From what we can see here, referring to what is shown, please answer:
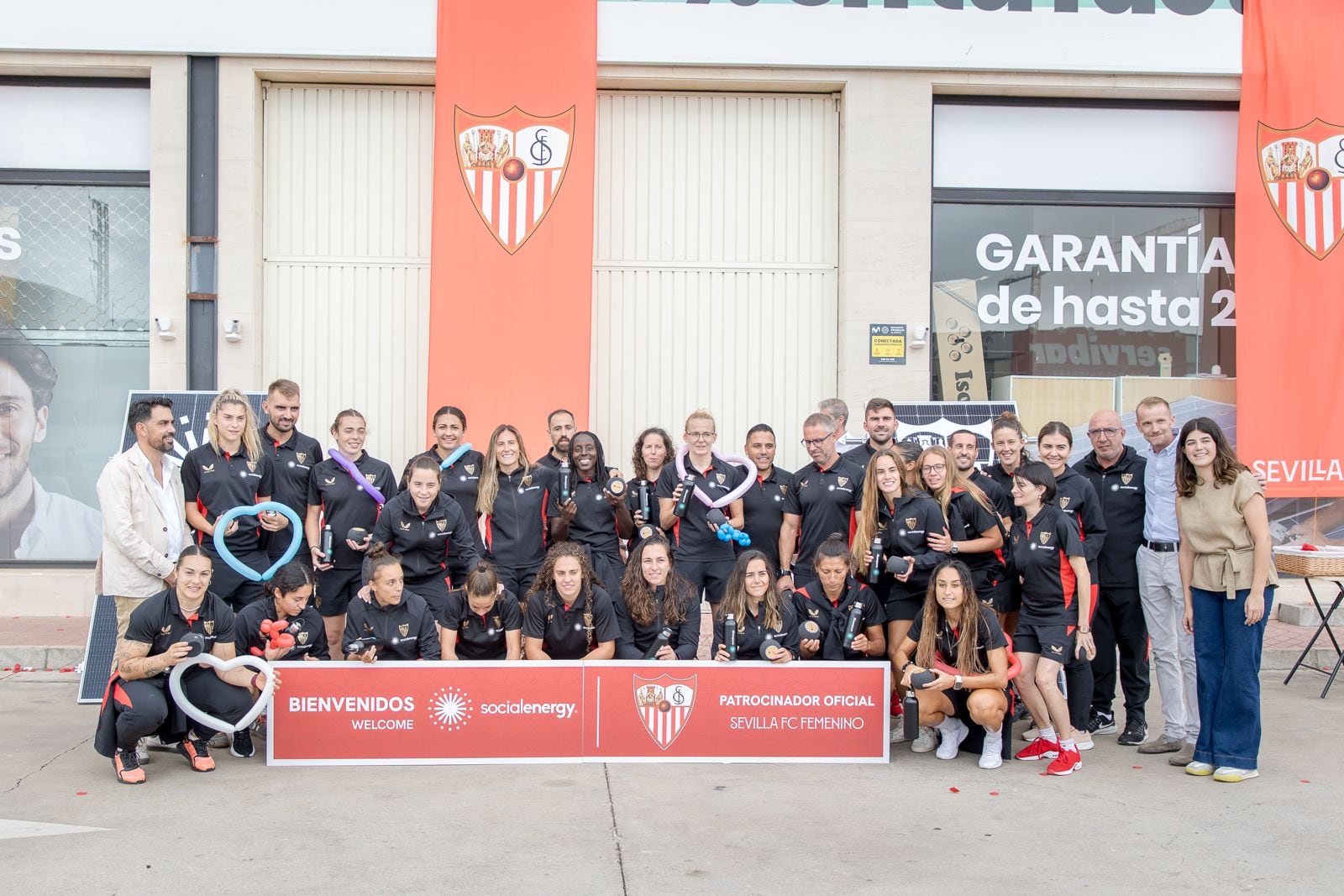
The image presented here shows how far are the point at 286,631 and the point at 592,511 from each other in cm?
206

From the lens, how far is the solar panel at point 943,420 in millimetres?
9492

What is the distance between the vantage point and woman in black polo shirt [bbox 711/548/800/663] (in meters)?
6.38

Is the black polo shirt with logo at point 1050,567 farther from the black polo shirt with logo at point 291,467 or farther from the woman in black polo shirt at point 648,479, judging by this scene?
→ the black polo shirt with logo at point 291,467

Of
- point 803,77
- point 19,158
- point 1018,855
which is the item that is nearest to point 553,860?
point 1018,855

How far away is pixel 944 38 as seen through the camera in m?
10.5

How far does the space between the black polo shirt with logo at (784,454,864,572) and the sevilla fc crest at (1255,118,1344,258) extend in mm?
6045

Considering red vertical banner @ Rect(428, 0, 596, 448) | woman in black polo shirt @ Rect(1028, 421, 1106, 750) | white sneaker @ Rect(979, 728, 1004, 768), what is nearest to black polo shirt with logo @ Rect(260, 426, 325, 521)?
red vertical banner @ Rect(428, 0, 596, 448)

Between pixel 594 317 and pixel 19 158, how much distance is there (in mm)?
5691

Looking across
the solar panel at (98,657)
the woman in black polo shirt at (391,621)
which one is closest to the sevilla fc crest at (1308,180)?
the woman in black polo shirt at (391,621)

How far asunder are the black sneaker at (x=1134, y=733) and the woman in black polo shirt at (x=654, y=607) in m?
2.70

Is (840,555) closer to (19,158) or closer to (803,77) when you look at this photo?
(803,77)

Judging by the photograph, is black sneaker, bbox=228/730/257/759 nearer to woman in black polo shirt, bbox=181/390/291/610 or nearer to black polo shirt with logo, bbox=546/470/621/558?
woman in black polo shirt, bbox=181/390/291/610

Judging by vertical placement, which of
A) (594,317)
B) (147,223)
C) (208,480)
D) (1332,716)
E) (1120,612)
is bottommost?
(1332,716)

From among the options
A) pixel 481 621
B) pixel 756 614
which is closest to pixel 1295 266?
pixel 756 614
